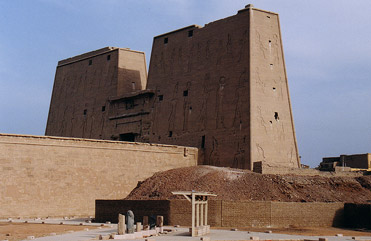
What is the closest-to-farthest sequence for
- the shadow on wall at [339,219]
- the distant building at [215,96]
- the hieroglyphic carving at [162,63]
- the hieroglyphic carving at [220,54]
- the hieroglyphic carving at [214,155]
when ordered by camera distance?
the shadow on wall at [339,219]
the distant building at [215,96]
the hieroglyphic carving at [214,155]
the hieroglyphic carving at [220,54]
the hieroglyphic carving at [162,63]

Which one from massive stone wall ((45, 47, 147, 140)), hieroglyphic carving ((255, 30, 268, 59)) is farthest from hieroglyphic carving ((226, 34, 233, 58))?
massive stone wall ((45, 47, 147, 140))

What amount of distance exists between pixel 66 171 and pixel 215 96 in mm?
9512

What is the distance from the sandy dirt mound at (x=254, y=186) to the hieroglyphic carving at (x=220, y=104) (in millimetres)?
4552

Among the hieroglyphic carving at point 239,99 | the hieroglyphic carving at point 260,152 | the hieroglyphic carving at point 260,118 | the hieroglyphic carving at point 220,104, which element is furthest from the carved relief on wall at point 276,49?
the hieroglyphic carving at point 260,152

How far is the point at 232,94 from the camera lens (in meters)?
29.9

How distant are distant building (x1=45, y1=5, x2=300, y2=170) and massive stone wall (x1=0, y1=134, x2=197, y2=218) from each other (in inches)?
128

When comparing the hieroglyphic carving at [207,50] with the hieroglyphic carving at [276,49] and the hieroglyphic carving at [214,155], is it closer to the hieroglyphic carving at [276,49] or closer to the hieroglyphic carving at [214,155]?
the hieroglyphic carving at [276,49]

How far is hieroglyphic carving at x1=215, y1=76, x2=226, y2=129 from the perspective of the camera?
99.2 ft

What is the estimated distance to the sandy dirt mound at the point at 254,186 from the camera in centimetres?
2350

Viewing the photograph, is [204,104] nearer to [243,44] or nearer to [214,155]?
[214,155]

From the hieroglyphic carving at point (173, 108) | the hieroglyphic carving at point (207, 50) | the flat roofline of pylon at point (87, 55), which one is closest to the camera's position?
the hieroglyphic carving at point (207, 50)

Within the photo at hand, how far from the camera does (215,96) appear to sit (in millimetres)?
30875

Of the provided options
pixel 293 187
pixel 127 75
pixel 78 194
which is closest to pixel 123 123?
pixel 127 75

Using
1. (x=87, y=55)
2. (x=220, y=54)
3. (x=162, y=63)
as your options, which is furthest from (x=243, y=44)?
(x=87, y=55)
